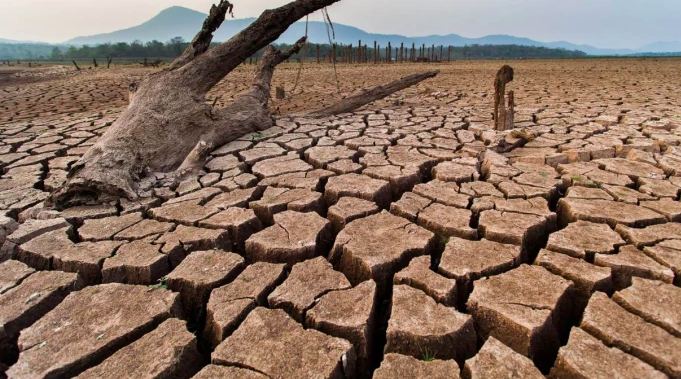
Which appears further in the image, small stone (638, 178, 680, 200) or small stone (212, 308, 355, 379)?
small stone (638, 178, 680, 200)

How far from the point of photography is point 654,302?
1365 mm

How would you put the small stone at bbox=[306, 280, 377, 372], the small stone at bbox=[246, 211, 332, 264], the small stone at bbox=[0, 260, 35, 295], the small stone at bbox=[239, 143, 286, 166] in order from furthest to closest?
the small stone at bbox=[239, 143, 286, 166] → the small stone at bbox=[246, 211, 332, 264] → the small stone at bbox=[0, 260, 35, 295] → the small stone at bbox=[306, 280, 377, 372]

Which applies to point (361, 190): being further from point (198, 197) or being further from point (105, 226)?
point (105, 226)

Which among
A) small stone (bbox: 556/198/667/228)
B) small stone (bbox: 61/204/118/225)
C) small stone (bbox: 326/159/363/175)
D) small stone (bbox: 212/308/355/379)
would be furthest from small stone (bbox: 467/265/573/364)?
small stone (bbox: 61/204/118/225)

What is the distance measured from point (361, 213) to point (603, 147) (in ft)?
7.90

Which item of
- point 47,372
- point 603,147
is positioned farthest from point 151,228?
point 603,147

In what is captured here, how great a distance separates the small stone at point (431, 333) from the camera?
1.29m

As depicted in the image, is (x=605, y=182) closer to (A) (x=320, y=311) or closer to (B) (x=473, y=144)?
(B) (x=473, y=144)

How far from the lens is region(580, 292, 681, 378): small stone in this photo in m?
1.13

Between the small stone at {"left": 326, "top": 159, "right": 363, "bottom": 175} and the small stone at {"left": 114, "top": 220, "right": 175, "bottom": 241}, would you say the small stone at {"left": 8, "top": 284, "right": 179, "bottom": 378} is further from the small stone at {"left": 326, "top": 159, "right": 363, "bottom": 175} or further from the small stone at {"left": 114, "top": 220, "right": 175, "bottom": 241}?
the small stone at {"left": 326, "top": 159, "right": 363, "bottom": 175}

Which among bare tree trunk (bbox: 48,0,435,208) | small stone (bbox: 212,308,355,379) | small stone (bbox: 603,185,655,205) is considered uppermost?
bare tree trunk (bbox: 48,0,435,208)

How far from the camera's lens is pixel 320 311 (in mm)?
1443

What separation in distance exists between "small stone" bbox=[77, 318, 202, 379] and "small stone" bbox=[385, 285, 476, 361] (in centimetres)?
69

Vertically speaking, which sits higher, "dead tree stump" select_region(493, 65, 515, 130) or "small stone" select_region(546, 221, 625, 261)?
"dead tree stump" select_region(493, 65, 515, 130)
